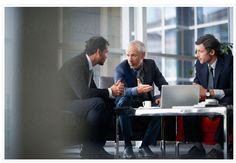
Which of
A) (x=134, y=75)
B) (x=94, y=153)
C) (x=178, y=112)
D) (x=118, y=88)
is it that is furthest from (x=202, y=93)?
(x=94, y=153)

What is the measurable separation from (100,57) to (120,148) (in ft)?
2.65

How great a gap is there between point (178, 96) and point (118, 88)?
549 mm

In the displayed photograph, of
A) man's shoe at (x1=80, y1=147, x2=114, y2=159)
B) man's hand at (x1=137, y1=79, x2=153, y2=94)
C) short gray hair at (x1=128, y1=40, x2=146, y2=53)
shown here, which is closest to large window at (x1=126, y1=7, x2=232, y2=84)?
short gray hair at (x1=128, y1=40, x2=146, y2=53)

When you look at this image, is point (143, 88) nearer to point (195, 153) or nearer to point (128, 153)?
point (128, 153)

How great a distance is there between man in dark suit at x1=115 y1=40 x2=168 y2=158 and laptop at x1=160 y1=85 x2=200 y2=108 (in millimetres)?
97

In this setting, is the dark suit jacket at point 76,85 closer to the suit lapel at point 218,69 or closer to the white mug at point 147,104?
the white mug at point 147,104

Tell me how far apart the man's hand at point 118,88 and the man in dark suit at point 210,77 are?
2.01ft

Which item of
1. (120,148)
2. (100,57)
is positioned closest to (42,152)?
(120,148)

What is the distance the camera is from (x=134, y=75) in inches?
193

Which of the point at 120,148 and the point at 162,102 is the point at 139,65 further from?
the point at 120,148

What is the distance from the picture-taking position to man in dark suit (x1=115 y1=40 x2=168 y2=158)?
4.78 m

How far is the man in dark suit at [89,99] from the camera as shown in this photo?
15.6 ft

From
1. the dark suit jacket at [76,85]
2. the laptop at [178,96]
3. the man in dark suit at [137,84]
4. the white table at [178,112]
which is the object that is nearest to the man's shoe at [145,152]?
the man in dark suit at [137,84]
